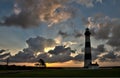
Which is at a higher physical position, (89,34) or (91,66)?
(89,34)

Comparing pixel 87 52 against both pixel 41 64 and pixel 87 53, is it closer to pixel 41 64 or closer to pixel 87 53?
pixel 87 53

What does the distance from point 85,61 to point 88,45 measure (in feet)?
15.8

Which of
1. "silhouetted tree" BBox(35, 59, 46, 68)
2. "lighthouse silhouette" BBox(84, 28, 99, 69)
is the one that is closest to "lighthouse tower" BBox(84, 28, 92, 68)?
"lighthouse silhouette" BBox(84, 28, 99, 69)

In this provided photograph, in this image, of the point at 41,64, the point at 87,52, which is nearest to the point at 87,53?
the point at 87,52

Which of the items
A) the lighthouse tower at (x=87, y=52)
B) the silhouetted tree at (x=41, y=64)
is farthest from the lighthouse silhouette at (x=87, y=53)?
the silhouetted tree at (x=41, y=64)

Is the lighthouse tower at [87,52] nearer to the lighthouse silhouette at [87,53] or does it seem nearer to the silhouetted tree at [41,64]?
the lighthouse silhouette at [87,53]

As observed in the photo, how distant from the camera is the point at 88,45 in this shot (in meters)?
89.4

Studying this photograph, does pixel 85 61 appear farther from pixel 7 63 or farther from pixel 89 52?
pixel 7 63

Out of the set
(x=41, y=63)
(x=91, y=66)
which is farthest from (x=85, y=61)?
(x=41, y=63)

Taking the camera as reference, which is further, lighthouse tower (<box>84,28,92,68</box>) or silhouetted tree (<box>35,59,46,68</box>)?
silhouetted tree (<box>35,59,46,68</box>)

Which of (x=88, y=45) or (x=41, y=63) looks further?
(x=41, y=63)

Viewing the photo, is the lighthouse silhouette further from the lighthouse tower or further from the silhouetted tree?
the silhouetted tree

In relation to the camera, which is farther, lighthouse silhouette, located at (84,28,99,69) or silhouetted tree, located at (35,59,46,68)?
silhouetted tree, located at (35,59,46,68)

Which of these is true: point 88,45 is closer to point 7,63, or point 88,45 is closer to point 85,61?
point 85,61
